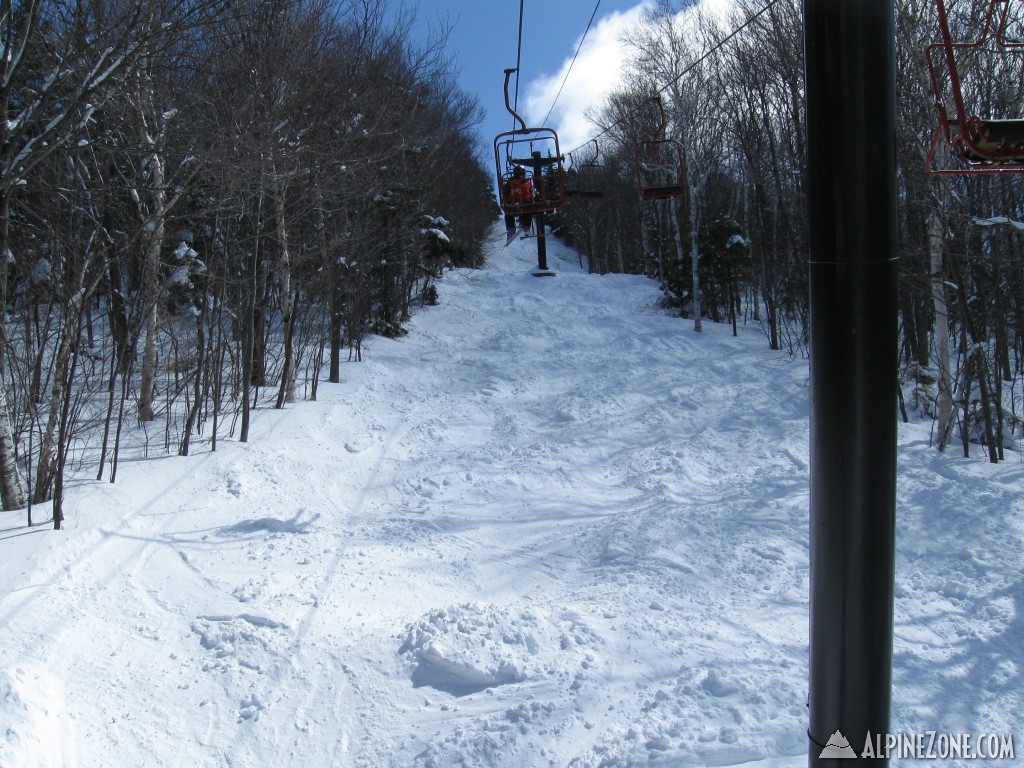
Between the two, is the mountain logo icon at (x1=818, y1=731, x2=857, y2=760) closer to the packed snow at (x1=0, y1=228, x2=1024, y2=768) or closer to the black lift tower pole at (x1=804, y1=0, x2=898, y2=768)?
the black lift tower pole at (x1=804, y1=0, x2=898, y2=768)

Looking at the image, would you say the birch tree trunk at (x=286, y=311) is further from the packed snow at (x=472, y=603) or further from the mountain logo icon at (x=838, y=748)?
the mountain logo icon at (x=838, y=748)

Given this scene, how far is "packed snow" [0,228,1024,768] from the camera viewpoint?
3.91 metres

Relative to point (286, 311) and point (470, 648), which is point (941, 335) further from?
point (286, 311)

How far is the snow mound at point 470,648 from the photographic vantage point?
4465 mm

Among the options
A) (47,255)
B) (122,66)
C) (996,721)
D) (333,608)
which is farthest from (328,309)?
(996,721)

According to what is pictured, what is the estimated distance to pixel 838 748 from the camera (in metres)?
1.53

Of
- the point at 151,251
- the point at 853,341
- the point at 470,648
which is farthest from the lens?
→ the point at 151,251

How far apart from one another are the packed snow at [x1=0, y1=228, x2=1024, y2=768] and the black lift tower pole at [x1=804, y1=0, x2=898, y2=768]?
2.41 meters

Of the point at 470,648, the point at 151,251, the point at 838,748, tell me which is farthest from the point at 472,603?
the point at 151,251

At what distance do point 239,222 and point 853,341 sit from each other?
10724 millimetres

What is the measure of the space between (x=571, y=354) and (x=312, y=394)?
6.84 metres

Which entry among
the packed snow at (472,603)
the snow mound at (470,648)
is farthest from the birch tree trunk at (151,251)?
the snow mound at (470,648)

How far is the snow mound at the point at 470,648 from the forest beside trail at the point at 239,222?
3098mm

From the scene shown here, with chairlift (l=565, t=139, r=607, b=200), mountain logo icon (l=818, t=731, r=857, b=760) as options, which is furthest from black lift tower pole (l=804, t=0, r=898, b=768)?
chairlift (l=565, t=139, r=607, b=200)
